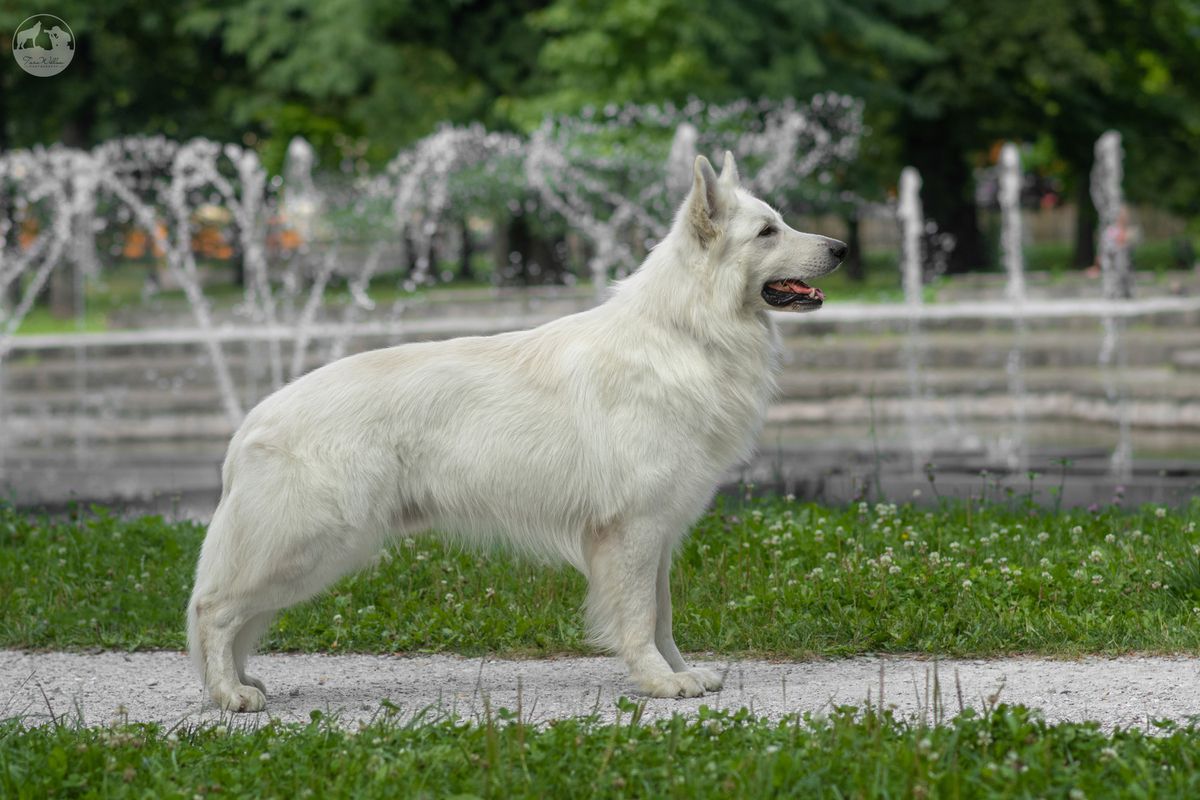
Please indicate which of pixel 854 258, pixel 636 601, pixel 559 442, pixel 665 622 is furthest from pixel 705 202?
pixel 854 258

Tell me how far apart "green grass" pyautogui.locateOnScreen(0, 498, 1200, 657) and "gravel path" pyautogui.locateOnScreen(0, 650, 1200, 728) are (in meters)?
0.15

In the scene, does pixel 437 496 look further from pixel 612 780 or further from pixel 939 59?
pixel 939 59

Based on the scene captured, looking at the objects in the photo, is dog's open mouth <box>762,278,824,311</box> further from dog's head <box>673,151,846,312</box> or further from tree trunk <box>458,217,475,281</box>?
tree trunk <box>458,217,475,281</box>

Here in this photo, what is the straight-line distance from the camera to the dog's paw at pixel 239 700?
17.3ft

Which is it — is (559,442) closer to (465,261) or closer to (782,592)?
(782,592)

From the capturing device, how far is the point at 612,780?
4020mm

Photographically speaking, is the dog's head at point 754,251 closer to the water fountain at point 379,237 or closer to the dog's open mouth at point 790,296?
the dog's open mouth at point 790,296

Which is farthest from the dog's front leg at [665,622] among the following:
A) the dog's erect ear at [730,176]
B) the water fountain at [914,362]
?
the water fountain at [914,362]

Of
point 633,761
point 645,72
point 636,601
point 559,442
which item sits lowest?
point 633,761

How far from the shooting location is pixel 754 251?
552 centimetres

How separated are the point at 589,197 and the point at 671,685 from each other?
2172 centimetres

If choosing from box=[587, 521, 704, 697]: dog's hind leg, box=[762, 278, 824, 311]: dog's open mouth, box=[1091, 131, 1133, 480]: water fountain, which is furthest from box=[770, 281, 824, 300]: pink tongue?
box=[1091, 131, 1133, 480]: water fountain

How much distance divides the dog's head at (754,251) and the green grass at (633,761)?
168 cm

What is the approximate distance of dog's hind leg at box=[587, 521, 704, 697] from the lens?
17.8 ft
